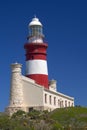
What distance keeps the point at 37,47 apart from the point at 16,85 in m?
6.67

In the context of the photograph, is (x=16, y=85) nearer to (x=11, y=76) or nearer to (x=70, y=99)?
(x=11, y=76)

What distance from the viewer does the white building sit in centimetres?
5275

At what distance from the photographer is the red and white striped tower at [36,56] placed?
56500 millimetres

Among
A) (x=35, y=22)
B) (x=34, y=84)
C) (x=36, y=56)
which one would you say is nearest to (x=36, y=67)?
(x=36, y=56)

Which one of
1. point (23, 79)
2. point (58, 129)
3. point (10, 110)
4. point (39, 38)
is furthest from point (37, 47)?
point (58, 129)

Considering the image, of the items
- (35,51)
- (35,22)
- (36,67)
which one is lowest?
(36,67)

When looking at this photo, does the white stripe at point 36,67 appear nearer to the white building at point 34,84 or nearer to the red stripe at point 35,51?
→ the white building at point 34,84

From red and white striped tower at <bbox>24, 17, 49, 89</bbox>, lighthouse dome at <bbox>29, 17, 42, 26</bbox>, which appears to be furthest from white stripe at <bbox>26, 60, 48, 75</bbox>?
lighthouse dome at <bbox>29, 17, 42, 26</bbox>

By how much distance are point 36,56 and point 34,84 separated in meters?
4.53

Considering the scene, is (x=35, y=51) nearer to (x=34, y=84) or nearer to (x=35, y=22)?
(x=35, y=22)

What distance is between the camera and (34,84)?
53719 millimetres

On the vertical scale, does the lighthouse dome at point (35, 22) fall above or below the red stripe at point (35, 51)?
above

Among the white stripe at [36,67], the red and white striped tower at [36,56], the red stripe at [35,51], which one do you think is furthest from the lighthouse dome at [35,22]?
the white stripe at [36,67]

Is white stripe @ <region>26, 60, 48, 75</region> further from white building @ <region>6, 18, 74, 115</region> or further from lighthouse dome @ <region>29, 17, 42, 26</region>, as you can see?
lighthouse dome @ <region>29, 17, 42, 26</region>
